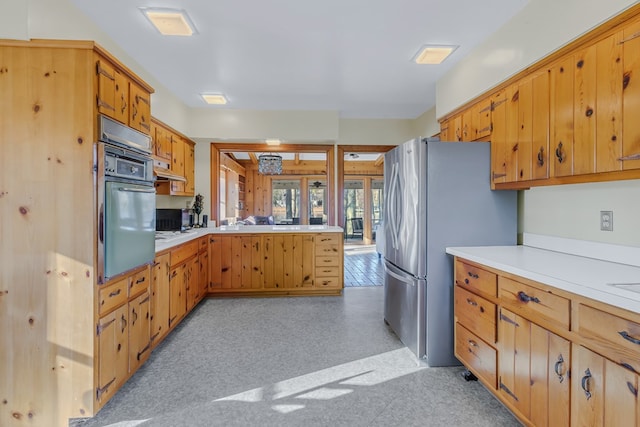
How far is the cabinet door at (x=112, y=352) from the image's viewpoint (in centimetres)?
174

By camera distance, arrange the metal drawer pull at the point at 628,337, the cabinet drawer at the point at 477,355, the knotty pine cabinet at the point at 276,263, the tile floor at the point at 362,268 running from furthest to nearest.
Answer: the tile floor at the point at 362,268, the knotty pine cabinet at the point at 276,263, the cabinet drawer at the point at 477,355, the metal drawer pull at the point at 628,337

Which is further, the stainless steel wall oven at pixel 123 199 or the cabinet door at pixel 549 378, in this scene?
the stainless steel wall oven at pixel 123 199

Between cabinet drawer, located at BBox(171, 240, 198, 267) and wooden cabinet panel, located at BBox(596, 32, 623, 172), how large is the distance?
316 centimetres

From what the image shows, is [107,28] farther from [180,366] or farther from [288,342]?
[288,342]

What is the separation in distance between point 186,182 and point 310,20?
109 inches

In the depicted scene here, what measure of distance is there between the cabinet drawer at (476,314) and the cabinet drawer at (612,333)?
0.60 meters

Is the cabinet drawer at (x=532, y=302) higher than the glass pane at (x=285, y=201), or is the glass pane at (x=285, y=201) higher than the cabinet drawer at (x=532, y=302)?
the glass pane at (x=285, y=201)

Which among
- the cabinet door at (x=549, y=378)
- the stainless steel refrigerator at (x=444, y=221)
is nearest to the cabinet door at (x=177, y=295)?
the stainless steel refrigerator at (x=444, y=221)

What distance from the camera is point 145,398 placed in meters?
1.96

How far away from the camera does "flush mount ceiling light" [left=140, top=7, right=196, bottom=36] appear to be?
214cm

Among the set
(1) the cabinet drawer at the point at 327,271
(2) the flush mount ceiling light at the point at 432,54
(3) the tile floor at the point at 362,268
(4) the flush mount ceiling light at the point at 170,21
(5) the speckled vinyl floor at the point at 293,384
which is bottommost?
(5) the speckled vinyl floor at the point at 293,384

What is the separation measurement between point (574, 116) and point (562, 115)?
84 millimetres

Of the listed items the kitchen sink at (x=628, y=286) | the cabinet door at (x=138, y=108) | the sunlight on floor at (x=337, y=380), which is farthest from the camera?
the cabinet door at (x=138, y=108)

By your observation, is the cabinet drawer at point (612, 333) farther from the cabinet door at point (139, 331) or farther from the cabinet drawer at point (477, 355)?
the cabinet door at point (139, 331)
